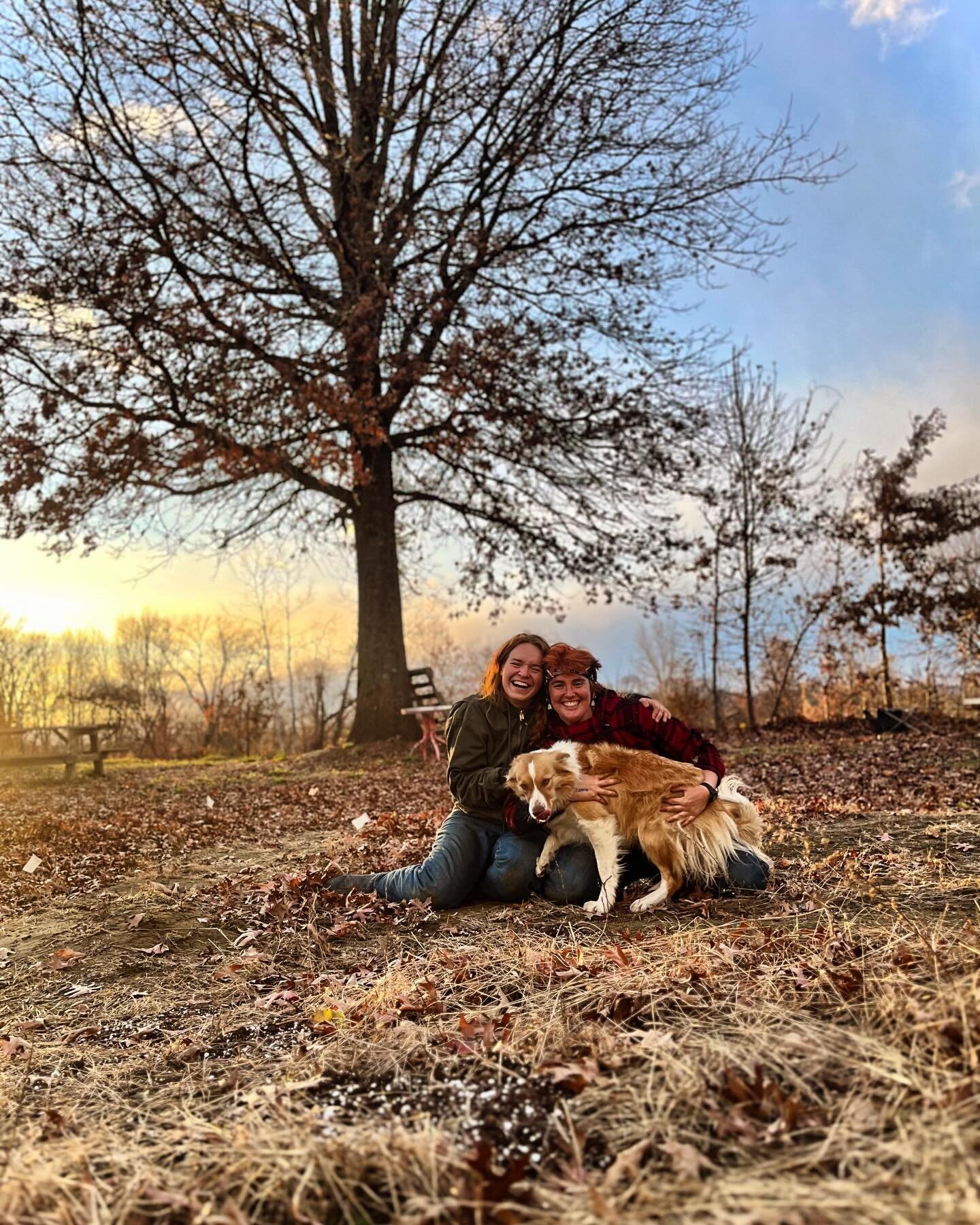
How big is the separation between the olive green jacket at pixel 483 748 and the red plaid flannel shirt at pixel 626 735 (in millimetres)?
156

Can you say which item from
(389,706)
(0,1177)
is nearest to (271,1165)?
(0,1177)

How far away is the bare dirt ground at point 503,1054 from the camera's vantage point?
79.5 inches

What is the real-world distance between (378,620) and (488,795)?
447 inches

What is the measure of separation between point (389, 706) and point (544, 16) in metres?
12.1

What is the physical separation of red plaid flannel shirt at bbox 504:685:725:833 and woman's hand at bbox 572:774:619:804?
0.32 meters

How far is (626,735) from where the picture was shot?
15.5ft

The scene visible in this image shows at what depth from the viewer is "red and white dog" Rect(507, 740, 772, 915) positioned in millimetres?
4324

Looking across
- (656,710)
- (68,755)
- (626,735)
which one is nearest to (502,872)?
(626,735)

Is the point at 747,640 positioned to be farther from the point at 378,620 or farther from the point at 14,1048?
the point at 14,1048

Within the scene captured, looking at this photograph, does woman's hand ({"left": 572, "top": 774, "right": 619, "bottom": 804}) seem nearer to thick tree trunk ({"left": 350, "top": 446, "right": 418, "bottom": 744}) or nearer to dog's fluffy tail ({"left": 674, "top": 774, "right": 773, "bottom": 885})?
dog's fluffy tail ({"left": 674, "top": 774, "right": 773, "bottom": 885})

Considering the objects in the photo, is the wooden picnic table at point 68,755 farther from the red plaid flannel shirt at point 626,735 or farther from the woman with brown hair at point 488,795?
the red plaid flannel shirt at point 626,735

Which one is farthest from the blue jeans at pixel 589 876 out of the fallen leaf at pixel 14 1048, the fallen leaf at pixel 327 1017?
the fallen leaf at pixel 14 1048

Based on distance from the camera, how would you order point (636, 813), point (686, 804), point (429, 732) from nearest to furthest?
point (686, 804) < point (636, 813) < point (429, 732)

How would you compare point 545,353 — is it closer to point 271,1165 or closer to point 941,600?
point 941,600
